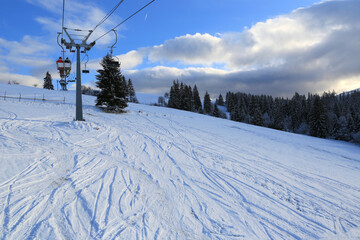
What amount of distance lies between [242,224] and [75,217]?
352 cm

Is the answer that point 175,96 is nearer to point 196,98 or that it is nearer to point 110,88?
point 196,98

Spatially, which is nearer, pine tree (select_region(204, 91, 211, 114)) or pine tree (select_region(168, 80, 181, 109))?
pine tree (select_region(168, 80, 181, 109))

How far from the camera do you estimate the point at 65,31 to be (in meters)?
11.4

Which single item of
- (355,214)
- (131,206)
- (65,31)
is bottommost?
(355,214)

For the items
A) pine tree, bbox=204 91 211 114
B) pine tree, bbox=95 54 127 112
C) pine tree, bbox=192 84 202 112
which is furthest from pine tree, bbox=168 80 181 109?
pine tree, bbox=95 54 127 112

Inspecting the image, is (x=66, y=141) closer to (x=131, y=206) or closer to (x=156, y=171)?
(x=156, y=171)

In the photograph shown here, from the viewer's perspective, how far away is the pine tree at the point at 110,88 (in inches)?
868

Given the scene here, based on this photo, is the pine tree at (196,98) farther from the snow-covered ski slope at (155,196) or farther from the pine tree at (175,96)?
the snow-covered ski slope at (155,196)

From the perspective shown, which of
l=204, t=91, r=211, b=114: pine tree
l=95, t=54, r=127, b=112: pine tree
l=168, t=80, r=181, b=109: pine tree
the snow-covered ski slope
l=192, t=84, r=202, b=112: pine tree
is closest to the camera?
the snow-covered ski slope

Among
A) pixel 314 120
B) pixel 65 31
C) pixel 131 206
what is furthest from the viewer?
pixel 314 120

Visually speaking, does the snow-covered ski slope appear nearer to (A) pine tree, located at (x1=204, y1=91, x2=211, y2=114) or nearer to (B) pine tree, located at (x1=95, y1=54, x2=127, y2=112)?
(B) pine tree, located at (x1=95, y1=54, x2=127, y2=112)

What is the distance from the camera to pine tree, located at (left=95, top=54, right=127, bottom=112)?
2205cm

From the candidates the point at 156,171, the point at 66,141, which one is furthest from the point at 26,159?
the point at 156,171

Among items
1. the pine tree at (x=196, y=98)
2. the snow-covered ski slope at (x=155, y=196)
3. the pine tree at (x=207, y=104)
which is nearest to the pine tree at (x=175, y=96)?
the pine tree at (x=196, y=98)
